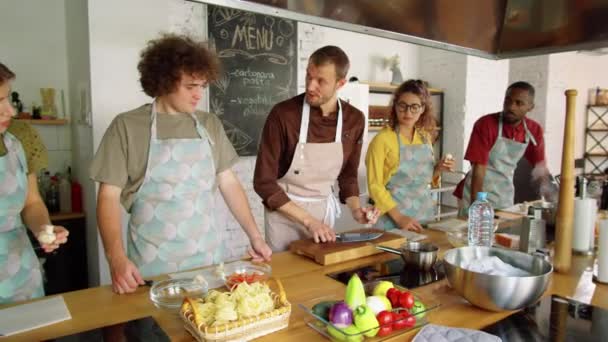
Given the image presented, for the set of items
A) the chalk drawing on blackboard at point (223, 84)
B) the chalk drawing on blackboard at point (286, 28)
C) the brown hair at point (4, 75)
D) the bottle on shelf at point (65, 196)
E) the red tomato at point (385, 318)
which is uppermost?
the chalk drawing on blackboard at point (286, 28)

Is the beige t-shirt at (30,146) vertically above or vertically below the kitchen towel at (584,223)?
above

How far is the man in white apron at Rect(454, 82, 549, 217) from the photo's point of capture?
2.70 metres

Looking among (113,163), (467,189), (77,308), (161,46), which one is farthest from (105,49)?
(467,189)

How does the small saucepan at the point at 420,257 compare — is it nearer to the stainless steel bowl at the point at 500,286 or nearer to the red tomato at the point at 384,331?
the stainless steel bowl at the point at 500,286

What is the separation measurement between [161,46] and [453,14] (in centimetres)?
111

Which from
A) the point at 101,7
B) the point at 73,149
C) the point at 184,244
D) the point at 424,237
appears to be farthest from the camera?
the point at 73,149

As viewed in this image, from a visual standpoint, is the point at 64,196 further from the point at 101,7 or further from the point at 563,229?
the point at 563,229

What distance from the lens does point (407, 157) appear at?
2.46 m

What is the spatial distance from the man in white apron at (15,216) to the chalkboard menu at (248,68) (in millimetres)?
1836

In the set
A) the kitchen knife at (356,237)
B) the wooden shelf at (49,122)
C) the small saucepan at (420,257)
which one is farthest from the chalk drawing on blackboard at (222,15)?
the small saucepan at (420,257)

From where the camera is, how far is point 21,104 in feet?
10.6

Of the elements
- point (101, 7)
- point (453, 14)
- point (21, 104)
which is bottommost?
point (21, 104)

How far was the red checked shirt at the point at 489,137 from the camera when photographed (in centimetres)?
275

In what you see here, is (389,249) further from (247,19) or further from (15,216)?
(247,19)
